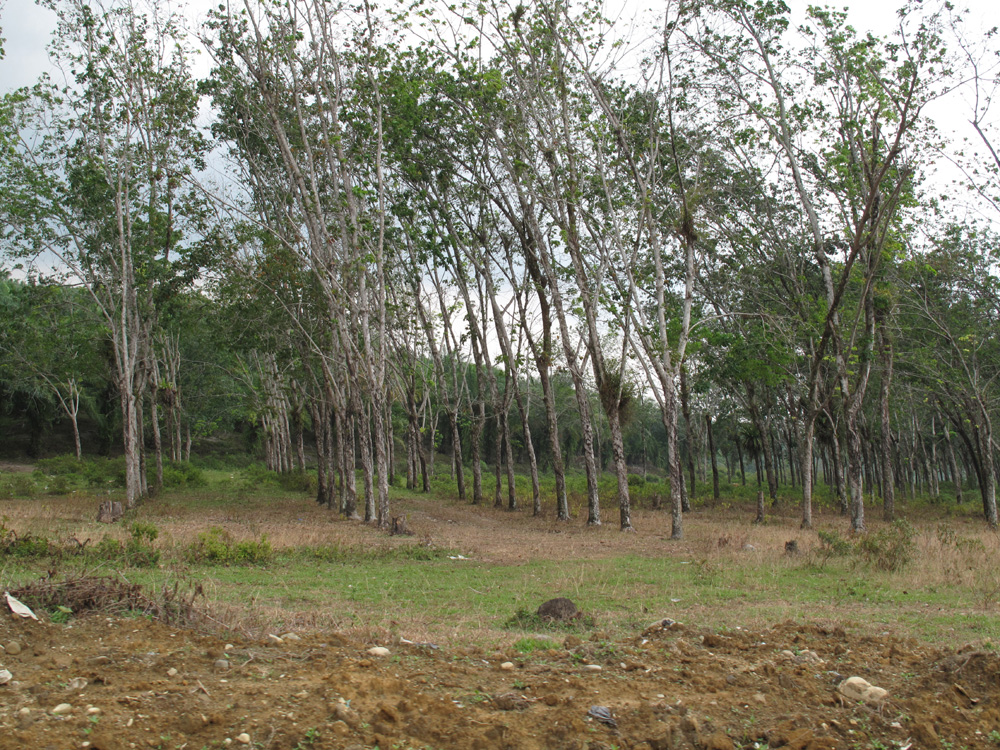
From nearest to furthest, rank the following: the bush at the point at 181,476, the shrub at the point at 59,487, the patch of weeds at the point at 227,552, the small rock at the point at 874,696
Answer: the small rock at the point at 874,696 → the patch of weeds at the point at 227,552 → the shrub at the point at 59,487 → the bush at the point at 181,476

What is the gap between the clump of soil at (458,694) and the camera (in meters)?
3.82

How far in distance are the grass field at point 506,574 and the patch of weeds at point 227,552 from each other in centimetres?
3

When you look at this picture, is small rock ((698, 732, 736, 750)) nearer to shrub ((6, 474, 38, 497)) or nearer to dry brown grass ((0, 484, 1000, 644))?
dry brown grass ((0, 484, 1000, 644))

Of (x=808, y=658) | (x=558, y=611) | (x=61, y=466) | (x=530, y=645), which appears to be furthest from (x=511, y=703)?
(x=61, y=466)

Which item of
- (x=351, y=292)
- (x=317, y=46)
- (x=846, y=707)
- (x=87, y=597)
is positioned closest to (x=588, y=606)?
(x=846, y=707)

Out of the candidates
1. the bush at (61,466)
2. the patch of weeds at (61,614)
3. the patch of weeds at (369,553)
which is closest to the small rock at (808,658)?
the patch of weeds at (61,614)

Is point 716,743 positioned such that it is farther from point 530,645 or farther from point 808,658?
point 530,645

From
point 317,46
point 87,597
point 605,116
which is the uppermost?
point 317,46

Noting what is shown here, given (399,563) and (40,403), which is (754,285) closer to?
(399,563)

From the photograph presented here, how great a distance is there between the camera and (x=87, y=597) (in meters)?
5.99

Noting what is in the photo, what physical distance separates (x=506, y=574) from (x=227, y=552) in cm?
474

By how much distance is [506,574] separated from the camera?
11.8m

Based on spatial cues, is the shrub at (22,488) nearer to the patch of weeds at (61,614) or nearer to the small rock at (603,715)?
the patch of weeds at (61,614)

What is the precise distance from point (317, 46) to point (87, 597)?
16916 millimetres
